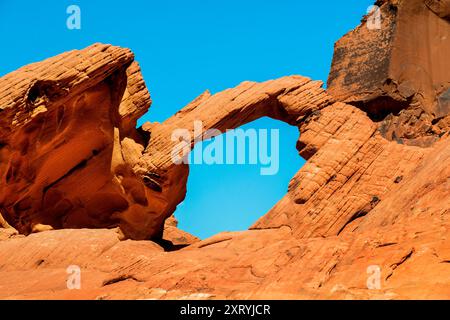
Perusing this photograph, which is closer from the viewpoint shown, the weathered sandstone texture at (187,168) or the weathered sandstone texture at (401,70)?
the weathered sandstone texture at (187,168)

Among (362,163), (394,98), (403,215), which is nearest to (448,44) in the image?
(394,98)

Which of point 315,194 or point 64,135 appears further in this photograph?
point 64,135

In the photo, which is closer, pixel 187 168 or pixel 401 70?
pixel 187 168

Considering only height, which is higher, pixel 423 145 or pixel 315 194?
pixel 423 145

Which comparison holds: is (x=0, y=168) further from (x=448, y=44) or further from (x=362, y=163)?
(x=448, y=44)

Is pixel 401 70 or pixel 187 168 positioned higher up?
pixel 401 70

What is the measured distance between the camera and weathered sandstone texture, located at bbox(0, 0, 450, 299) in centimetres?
1149

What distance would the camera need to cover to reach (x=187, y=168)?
15453 millimetres

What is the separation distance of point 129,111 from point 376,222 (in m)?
6.30

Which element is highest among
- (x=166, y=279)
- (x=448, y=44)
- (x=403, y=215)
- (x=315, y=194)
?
(x=448, y=44)

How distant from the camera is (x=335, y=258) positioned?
35.1ft

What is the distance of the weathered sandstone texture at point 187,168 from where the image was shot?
1149 cm

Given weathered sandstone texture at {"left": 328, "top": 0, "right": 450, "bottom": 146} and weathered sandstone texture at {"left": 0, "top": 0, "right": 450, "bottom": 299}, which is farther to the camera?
weathered sandstone texture at {"left": 328, "top": 0, "right": 450, "bottom": 146}
